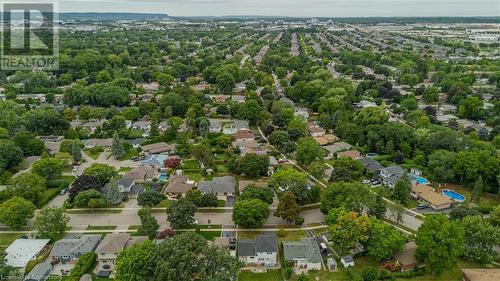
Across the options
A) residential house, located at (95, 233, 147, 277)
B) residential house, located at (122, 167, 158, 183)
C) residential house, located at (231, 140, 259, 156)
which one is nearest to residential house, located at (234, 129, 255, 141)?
residential house, located at (231, 140, 259, 156)

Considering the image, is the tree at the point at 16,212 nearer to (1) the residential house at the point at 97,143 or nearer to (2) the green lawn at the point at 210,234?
(2) the green lawn at the point at 210,234

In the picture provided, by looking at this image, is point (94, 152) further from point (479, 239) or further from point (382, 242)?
point (479, 239)

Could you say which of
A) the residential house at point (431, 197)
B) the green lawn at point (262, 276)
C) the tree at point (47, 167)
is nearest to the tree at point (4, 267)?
the tree at point (47, 167)

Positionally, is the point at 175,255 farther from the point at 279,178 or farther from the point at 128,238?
the point at 279,178

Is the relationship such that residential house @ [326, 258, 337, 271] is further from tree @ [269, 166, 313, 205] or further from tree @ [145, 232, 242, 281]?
tree @ [269, 166, 313, 205]

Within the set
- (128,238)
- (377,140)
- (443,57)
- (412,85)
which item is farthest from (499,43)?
(128,238)

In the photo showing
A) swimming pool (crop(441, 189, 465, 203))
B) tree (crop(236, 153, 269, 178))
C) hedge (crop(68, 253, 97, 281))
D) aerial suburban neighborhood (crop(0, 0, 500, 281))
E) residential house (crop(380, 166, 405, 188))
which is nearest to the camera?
hedge (crop(68, 253, 97, 281))
